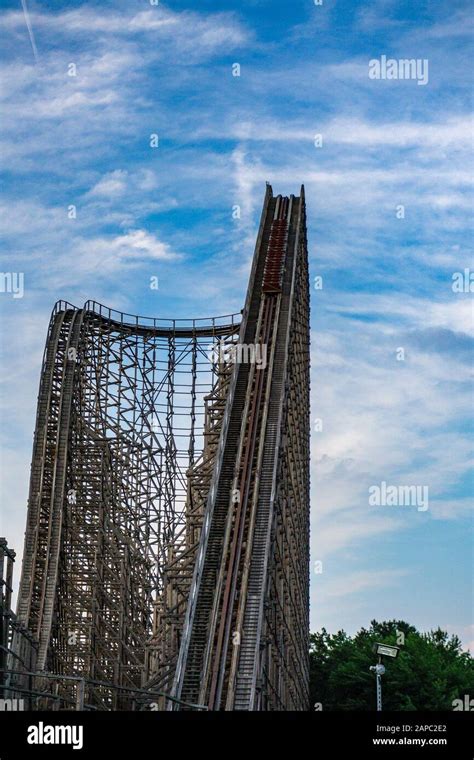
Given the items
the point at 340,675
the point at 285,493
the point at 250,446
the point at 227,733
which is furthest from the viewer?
the point at 340,675

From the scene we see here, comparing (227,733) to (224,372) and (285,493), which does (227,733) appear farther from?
(224,372)

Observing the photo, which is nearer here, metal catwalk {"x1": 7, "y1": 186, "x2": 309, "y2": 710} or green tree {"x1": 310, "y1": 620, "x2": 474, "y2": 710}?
metal catwalk {"x1": 7, "y1": 186, "x2": 309, "y2": 710}

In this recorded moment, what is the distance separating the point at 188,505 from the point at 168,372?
34.7 ft

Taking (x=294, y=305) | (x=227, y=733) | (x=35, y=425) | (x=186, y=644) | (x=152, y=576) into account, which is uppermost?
(x=294, y=305)

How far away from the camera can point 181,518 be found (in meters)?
34.8

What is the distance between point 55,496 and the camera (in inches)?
1231

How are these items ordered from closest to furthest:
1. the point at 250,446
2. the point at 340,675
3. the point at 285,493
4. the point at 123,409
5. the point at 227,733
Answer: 1. the point at 227,733
2. the point at 250,446
3. the point at 285,493
4. the point at 123,409
5. the point at 340,675

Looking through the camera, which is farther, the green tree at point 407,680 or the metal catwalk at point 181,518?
the green tree at point 407,680

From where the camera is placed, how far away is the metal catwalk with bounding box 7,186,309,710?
20.0m

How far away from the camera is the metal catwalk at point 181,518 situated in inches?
789

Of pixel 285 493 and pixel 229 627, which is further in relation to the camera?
pixel 285 493

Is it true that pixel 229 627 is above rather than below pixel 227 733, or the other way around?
above

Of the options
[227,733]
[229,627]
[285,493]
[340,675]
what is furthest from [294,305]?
[227,733]

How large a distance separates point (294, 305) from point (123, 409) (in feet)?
25.2
